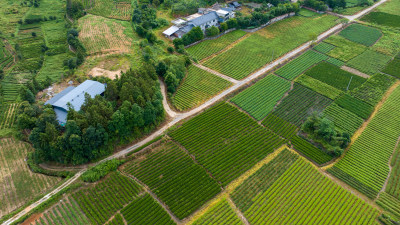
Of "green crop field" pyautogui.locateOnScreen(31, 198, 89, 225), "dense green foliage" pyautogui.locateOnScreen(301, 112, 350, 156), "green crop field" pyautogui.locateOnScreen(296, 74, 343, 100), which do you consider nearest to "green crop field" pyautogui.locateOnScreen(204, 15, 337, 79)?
"green crop field" pyautogui.locateOnScreen(296, 74, 343, 100)

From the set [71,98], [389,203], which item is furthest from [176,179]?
[389,203]

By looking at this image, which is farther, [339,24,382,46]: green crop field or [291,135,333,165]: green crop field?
[339,24,382,46]: green crop field

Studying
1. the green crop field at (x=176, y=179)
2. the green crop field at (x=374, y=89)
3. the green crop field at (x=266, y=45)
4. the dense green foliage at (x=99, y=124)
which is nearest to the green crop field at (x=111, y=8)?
the green crop field at (x=266, y=45)

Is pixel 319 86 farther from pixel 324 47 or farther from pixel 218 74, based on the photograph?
pixel 218 74

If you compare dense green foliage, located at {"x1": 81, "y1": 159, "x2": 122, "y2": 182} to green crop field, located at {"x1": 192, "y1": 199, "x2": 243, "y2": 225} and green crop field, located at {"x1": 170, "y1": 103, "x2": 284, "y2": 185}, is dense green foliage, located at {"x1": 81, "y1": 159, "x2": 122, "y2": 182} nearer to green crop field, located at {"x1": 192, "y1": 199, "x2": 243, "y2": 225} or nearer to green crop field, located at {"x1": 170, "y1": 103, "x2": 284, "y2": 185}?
green crop field, located at {"x1": 170, "y1": 103, "x2": 284, "y2": 185}

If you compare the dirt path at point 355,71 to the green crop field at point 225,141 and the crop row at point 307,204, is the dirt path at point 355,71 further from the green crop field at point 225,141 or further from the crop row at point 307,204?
the crop row at point 307,204

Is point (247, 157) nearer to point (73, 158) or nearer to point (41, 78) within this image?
point (73, 158)
